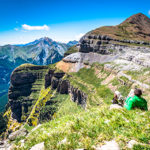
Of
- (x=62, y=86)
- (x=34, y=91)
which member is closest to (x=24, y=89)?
(x=34, y=91)

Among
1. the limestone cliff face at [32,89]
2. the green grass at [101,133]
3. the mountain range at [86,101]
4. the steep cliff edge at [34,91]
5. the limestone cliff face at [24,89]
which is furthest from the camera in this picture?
the limestone cliff face at [24,89]

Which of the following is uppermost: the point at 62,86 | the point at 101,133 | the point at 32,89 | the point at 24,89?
the point at 101,133

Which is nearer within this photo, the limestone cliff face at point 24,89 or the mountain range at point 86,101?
the mountain range at point 86,101

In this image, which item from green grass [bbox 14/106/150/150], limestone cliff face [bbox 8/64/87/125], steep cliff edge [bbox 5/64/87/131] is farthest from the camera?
limestone cliff face [bbox 8/64/87/125]

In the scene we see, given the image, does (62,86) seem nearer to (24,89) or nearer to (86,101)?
(86,101)

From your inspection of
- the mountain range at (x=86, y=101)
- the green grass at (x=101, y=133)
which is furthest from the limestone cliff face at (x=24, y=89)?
the green grass at (x=101, y=133)

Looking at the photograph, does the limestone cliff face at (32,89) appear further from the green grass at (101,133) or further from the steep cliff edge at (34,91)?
the green grass at (101,133)

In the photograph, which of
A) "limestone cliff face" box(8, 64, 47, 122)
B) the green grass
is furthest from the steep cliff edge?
the green grass

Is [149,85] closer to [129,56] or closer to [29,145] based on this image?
[129,56]

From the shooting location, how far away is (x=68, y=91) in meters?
134

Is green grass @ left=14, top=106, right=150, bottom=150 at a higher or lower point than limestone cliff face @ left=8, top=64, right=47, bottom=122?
higher

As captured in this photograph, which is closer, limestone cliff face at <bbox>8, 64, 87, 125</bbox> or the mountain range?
the mountain range

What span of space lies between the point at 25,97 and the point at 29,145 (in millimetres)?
176399

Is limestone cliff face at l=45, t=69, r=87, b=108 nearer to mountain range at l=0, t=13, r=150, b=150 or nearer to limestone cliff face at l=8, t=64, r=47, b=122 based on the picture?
mountain range at l=0, t=13, r=150, b=150
